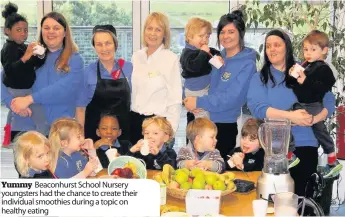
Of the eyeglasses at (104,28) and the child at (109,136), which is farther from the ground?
the eyeglasses at (104,28)

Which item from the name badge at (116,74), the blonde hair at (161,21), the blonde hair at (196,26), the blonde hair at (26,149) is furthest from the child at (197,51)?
the blonde hair at (26,149)

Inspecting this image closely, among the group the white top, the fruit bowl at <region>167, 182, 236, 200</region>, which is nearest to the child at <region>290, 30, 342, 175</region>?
the white top

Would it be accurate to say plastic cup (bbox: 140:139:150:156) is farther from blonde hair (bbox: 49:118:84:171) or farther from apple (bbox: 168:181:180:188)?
apple (bbox: 168:181:180:188)

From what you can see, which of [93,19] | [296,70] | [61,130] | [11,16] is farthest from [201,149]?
[11,16]

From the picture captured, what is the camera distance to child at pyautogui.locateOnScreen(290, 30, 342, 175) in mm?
2727

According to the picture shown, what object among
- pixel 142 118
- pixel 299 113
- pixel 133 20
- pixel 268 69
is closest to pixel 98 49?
pixel 133 20

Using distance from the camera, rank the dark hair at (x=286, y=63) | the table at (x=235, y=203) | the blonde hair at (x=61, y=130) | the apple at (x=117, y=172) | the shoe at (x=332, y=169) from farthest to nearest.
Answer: the shoe at (x=332, y=169), the dark hair at (x=286, y=63), the blonde hair at (x=61, y=130), the apple at (x=117, y=172), the table at (x=235, y=203)

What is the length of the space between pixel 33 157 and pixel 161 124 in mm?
744

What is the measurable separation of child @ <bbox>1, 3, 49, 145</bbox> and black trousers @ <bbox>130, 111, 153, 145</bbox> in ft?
1.51

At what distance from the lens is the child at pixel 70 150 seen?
250cm

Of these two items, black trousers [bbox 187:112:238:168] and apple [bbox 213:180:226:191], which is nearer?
apple [bbox 213:180:226:191]

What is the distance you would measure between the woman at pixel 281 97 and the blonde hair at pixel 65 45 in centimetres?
97

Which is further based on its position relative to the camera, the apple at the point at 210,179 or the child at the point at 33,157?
the child at the point at 33,157

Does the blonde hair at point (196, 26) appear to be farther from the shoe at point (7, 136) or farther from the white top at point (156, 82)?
the shoe at point (7, 136)
